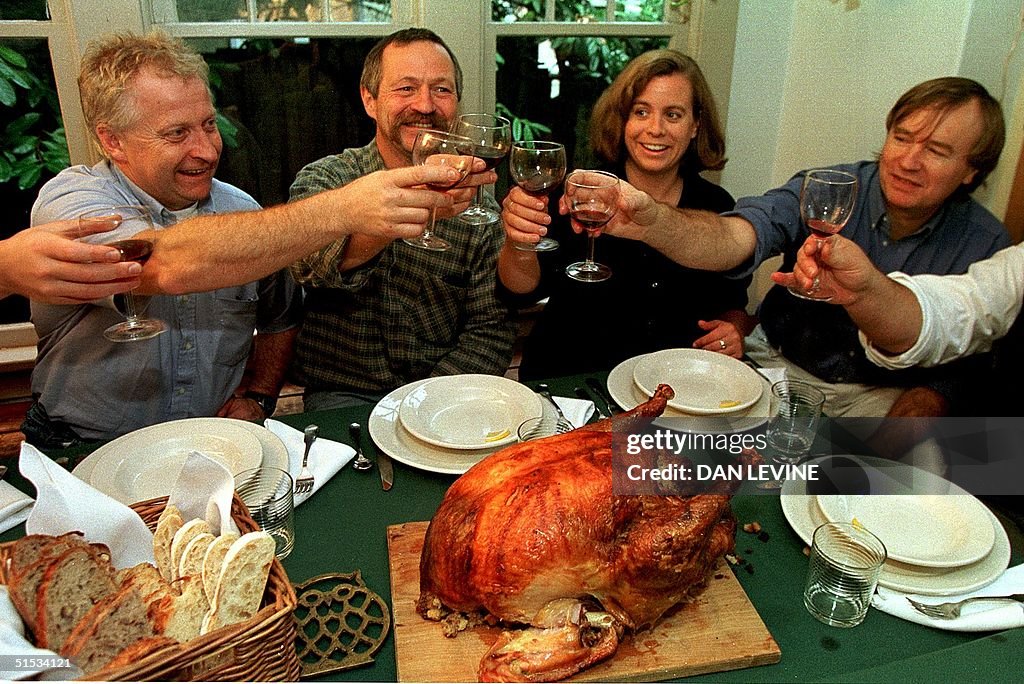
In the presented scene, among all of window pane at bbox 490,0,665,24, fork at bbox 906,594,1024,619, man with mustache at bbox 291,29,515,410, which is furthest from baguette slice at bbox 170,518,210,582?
window pane at bbox 490,0,665,24

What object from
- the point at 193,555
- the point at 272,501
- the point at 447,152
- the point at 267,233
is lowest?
the point at 272,501

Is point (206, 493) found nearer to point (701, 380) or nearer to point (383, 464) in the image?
point (383, 464)

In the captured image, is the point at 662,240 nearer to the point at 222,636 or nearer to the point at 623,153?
the point at 623,153

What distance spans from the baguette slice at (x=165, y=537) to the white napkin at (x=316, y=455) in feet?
1.24

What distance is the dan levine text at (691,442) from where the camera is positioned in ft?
3.74

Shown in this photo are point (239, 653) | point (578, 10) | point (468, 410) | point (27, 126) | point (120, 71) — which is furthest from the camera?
point (578, 10)

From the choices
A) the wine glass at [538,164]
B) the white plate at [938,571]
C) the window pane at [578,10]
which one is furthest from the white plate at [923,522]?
the window pane at [578,10]

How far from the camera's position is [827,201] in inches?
66.6

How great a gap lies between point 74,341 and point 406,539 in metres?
1.16

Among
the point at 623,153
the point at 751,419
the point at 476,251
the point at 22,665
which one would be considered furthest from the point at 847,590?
the point at 623,153

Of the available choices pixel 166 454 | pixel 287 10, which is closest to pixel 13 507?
pixel 166 454

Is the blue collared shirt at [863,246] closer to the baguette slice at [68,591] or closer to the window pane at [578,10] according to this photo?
the window pane at [578,10]

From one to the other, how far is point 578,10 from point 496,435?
214 centimetres

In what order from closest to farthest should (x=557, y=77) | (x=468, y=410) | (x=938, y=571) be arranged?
(x=938, y=571) < (x=468, y=410) < (x=557, y=77)
